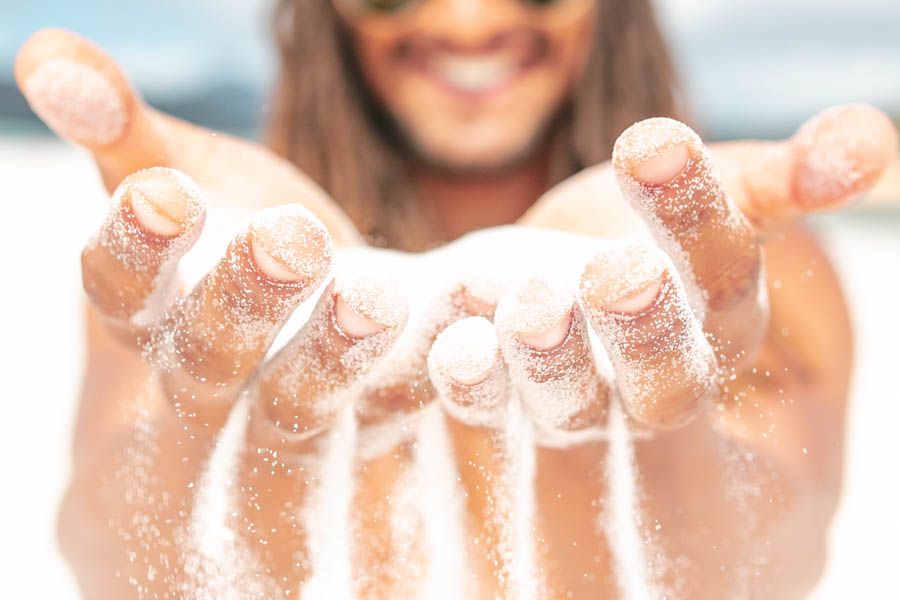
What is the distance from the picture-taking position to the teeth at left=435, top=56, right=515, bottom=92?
3.06 feet

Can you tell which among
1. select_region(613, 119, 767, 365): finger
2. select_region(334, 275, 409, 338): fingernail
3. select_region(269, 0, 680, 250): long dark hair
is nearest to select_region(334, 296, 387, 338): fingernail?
select_region(334, 275, 409, 338): fingernail

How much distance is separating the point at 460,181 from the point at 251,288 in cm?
75

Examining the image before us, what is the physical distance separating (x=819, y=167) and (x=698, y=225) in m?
0.09

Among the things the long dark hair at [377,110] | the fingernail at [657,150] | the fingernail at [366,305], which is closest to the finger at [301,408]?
the fingernail at [366,305]

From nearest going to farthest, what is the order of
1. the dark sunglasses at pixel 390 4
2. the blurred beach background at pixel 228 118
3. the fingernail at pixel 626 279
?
the fingernail at pixel 626 279, the dark sunglasses at pixel 390 4, the blurred beach background at pixel 228 118

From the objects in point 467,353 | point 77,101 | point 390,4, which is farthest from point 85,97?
point 390,4

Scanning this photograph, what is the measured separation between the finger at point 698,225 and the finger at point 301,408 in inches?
4.4

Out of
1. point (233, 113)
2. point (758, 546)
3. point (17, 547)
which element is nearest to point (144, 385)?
point (758, 546)

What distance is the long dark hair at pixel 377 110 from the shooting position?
0.97m

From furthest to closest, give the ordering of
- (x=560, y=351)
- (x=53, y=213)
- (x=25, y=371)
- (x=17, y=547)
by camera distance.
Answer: (x=53, y=213) → (x=25, y=371) → (x=17, y=547) → (x=560, y=351)

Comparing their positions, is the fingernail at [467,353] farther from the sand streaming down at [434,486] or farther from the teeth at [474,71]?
the teeth at [474,71]

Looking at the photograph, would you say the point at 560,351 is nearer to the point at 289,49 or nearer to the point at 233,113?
the point at 289,49

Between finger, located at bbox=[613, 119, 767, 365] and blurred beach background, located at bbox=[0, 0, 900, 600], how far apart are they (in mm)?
624

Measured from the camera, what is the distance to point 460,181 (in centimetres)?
106
